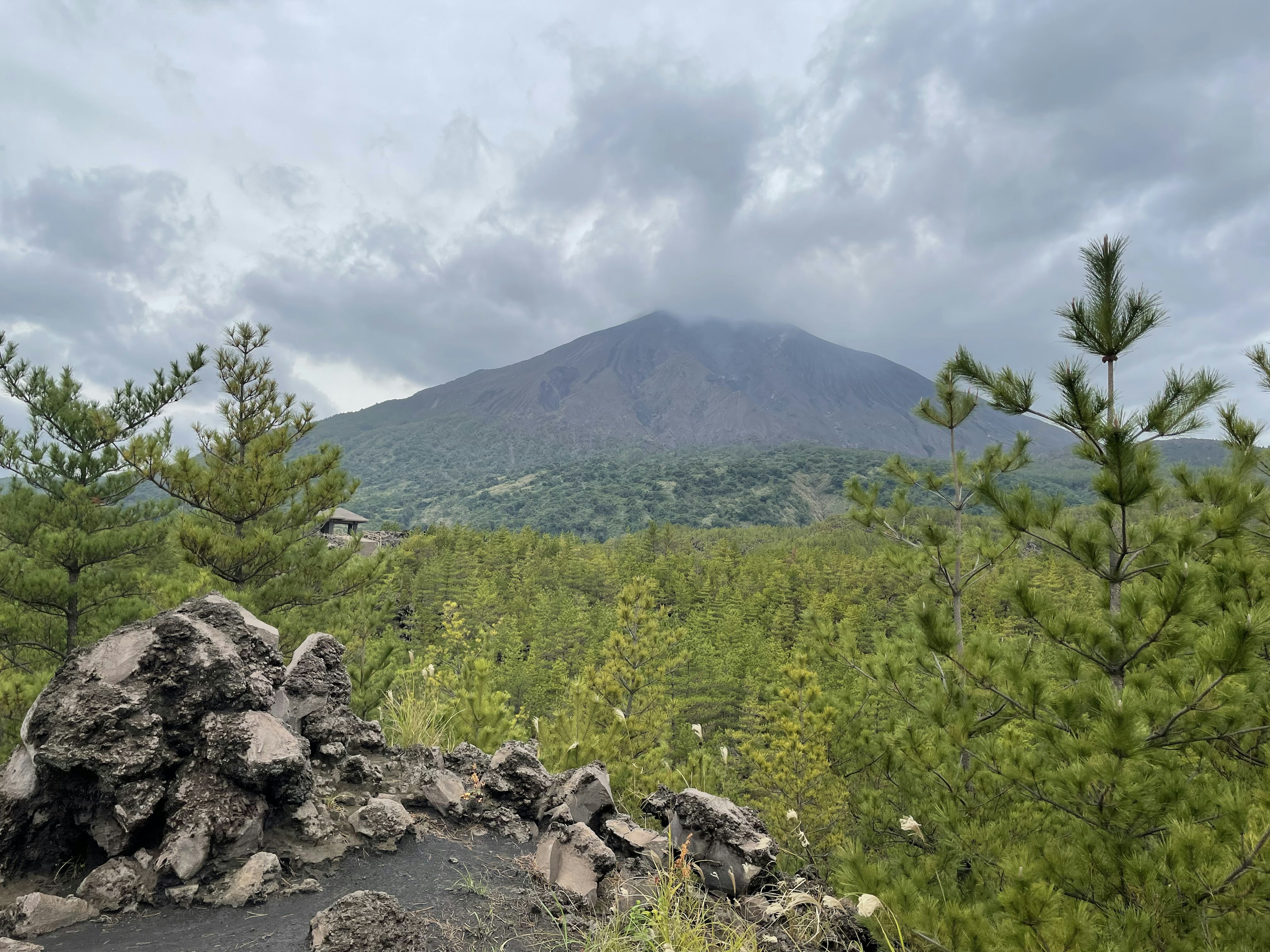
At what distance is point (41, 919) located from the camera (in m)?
3.36

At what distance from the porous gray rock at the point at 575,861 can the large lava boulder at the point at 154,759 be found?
75.7 inches

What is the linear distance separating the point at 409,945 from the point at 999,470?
282 inches

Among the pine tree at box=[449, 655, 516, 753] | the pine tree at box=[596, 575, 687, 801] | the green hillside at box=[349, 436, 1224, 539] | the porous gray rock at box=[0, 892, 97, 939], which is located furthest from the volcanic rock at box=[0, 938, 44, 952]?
the green hillside at box=[349, 436, 1224, 539]

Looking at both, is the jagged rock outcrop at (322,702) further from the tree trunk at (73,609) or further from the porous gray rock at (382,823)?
the tree trunk at (73,609)

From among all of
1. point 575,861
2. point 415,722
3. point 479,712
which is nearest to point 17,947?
point 575,861

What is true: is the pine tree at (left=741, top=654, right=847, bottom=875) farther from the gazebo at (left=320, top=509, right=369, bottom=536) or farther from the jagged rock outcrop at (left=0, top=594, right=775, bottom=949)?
the gazebo at (left=320, top=509, right=369, bottom=536)

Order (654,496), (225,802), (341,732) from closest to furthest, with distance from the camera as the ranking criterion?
(225,802) → (341,732) → (654,496)

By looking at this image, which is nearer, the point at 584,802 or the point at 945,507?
the point at 584,802

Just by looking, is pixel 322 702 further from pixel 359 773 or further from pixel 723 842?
pixel 723 842

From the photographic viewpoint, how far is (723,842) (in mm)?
4648

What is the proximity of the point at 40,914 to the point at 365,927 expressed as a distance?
1.95 meters

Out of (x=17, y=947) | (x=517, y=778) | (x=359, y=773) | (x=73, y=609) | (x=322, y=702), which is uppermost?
(x=73, y=609)

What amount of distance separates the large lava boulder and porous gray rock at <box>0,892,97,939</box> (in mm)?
373

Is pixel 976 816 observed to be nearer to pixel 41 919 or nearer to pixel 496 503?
pixel 41 919
